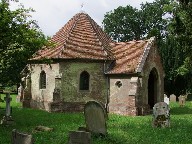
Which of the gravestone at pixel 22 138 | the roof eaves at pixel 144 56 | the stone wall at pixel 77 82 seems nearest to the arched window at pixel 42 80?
the stone wall at pixel 77 82

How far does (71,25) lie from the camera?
2858cm

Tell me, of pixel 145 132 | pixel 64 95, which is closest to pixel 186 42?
pixel 64 95

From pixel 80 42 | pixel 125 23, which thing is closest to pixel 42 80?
pixel 80 42

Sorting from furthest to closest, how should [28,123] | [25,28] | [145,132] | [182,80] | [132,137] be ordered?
[182,80] → [28,123] → [25,28] → [145,132] → [132,137]

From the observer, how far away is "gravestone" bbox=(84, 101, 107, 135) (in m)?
13.5

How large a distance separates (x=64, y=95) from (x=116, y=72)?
437 cm

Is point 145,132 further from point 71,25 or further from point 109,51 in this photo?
point 71,25

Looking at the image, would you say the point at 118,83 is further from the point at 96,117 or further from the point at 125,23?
the point at 125,23

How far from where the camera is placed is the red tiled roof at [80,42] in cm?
2542

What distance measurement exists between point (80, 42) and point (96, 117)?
13.8 m

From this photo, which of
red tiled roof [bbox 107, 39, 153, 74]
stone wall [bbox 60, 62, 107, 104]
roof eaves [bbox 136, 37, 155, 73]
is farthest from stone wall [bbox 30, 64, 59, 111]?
roof eaves [bbox 136, 37, 155, 73]

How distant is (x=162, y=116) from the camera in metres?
16.7

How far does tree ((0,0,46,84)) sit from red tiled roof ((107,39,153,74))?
9.61 metres

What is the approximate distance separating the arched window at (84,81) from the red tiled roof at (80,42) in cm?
146
